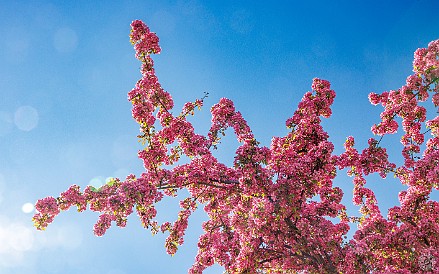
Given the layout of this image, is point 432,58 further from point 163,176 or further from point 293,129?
point 163,176

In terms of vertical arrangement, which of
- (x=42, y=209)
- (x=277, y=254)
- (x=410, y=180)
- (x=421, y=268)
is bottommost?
(x=421, y=268)

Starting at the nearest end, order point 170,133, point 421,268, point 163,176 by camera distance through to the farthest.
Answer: point 421,268 < point 163,176 < point 170,133

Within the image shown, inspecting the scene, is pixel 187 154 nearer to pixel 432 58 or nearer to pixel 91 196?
pixel 91 196

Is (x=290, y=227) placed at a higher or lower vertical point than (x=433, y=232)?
higher

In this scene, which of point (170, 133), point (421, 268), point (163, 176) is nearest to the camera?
point (421, 268)

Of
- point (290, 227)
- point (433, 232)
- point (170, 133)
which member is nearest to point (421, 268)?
point (433, 232)

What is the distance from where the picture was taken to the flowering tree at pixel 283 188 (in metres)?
12.2

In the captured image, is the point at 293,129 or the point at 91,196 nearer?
the point at 91,196

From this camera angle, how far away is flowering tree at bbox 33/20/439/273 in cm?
1219

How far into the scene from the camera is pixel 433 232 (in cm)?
1380

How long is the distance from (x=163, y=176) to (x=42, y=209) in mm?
4153

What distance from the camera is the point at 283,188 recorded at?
40.2 ft

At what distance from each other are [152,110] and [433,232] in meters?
11.5

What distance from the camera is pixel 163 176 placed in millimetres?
13086
